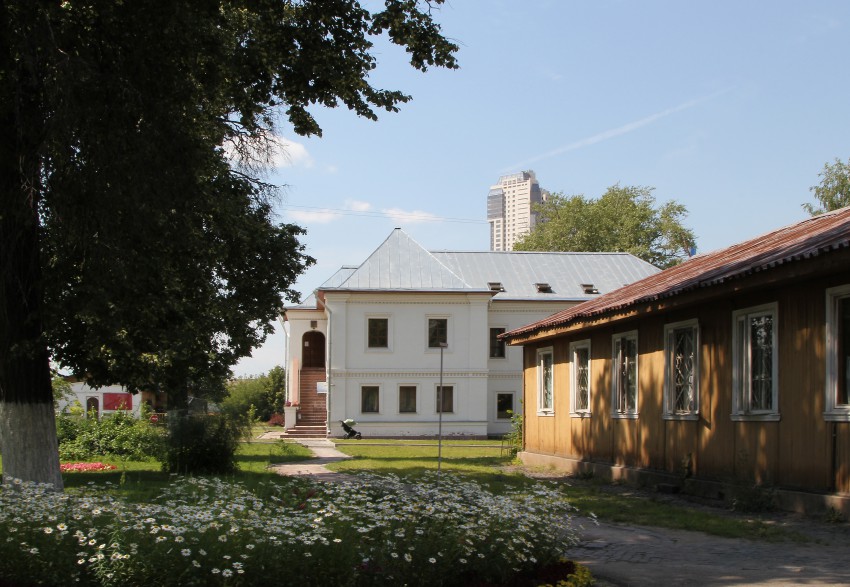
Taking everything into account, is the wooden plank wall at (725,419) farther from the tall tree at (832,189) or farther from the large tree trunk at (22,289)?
the tall tree at (832,189)

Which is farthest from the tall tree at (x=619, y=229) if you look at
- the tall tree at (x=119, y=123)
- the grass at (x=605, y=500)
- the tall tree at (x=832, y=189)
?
the tall tree at (x=119, y=123)

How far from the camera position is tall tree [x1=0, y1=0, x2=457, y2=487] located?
1015cm

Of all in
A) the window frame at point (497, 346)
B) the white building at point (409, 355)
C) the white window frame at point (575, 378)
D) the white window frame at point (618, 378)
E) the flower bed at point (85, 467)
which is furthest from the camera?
the window frame at point (497, 346)

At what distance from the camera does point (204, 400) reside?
70.6 feet

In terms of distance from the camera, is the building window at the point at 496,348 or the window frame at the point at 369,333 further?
the building window at the point at 496,348

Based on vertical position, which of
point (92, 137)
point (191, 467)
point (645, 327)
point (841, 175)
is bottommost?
point (191, 467)

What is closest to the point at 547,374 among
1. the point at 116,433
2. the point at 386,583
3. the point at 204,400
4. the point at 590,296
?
the point at 204,400

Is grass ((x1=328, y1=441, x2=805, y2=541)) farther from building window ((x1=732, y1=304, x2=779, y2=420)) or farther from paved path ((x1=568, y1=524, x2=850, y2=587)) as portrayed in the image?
building window ((x1=732, y1=304, x2=779, y2=420))

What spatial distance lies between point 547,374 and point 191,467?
30.8 feet

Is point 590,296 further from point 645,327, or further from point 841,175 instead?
point 645,327

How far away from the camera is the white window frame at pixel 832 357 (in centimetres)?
1198

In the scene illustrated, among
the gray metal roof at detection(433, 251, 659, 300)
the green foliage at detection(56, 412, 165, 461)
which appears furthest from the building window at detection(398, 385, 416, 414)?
the green foliage at detection(56, 412, 165, 461)

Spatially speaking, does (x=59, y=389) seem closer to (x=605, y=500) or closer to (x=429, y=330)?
(x=429, y=330)

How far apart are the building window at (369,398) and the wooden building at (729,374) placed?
23263 mm
